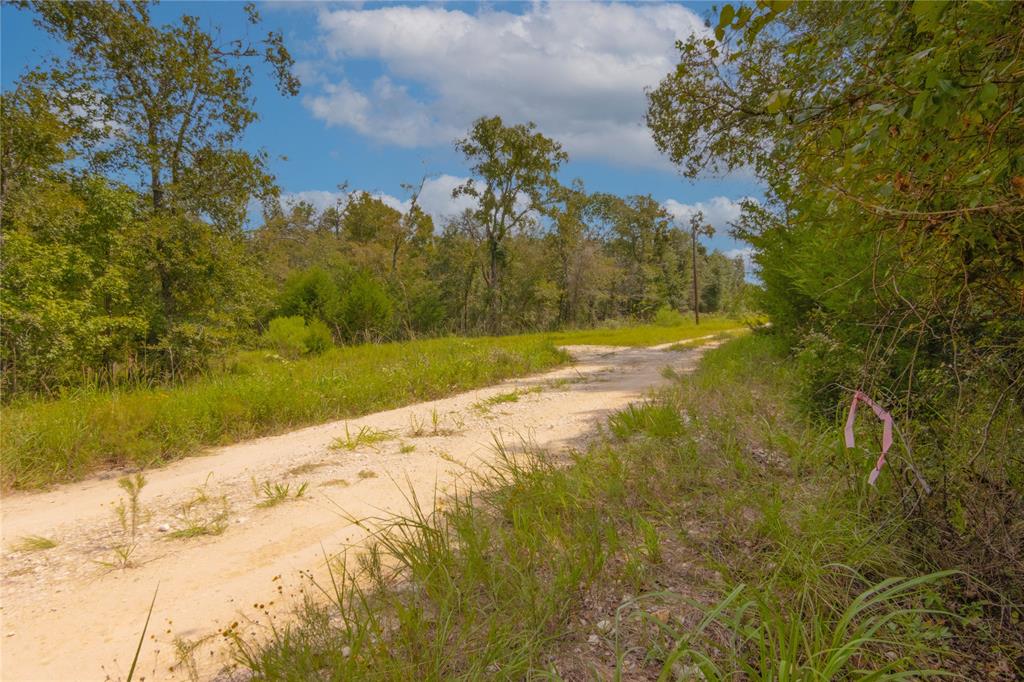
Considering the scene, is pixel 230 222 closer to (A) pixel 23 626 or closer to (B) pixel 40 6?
(B) pixel 40 6

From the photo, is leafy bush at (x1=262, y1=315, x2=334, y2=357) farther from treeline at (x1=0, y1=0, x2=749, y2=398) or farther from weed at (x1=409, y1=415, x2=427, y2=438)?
weed at (x1=409, y1=415, x2=427, y2=438)

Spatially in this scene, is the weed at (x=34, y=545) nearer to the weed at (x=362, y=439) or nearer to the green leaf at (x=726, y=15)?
the weed at (x=362, y=439)

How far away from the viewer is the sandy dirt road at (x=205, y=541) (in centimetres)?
253

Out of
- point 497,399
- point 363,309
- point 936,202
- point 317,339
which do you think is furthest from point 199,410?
point 363,309

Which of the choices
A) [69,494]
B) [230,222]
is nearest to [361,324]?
[230,222]

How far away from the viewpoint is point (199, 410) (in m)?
6.38

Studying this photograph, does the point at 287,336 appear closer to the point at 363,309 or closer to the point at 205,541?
the point at 363,309

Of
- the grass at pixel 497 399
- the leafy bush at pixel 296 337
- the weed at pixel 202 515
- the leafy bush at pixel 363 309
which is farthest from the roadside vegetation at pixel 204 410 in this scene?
the leafy bush at pixel 363 309

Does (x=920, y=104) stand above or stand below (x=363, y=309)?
above

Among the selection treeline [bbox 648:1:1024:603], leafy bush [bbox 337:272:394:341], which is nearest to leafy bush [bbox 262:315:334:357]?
leafy bush [bbox 337:272:394:341]

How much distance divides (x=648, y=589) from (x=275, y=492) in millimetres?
3334

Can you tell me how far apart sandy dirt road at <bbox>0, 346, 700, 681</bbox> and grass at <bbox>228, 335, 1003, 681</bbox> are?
0.46 meters

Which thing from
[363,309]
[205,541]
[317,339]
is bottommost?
[205,541]

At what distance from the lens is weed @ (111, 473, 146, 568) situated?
336 centimetres
